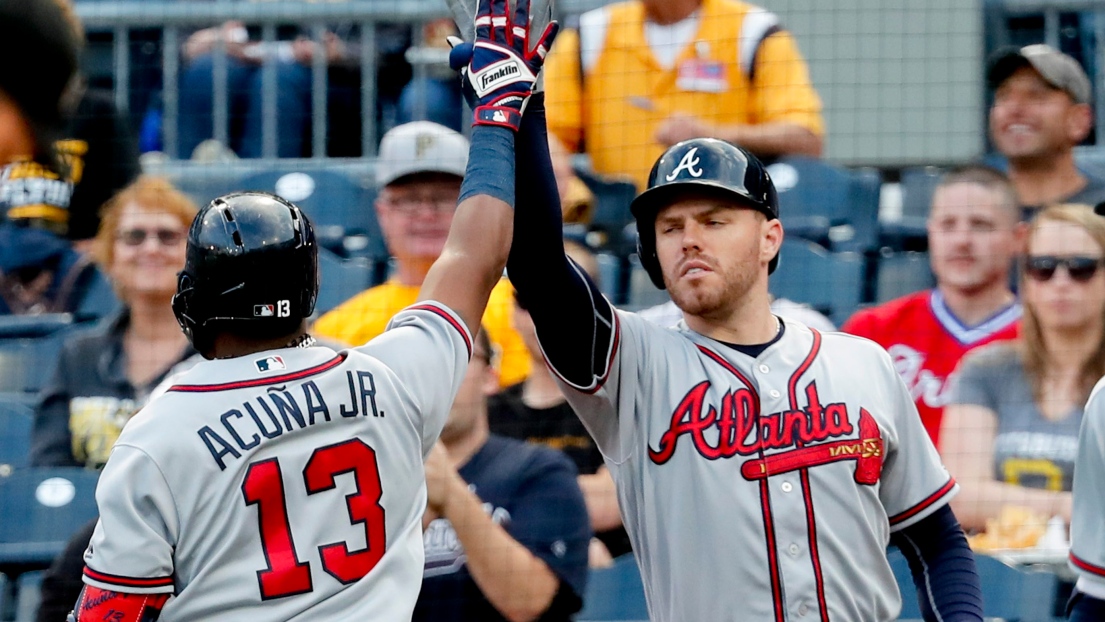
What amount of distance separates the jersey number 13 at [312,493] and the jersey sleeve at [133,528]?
122 mm

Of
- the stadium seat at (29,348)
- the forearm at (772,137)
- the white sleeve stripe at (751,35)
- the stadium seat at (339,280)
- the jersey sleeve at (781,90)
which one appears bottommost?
the stadium seat at (29,348)

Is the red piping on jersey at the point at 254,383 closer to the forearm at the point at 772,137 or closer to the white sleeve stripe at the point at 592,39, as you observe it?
the forearm at the point at 772,137

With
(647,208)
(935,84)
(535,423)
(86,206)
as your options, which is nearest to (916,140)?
(935,84)

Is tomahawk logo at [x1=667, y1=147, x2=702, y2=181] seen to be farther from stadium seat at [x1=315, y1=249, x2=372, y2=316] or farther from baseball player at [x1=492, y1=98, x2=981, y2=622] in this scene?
stadium seat at [x1=315, y1=249, x2=372, y2=316]

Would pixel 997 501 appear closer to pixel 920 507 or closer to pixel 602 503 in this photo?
pixel 602 503

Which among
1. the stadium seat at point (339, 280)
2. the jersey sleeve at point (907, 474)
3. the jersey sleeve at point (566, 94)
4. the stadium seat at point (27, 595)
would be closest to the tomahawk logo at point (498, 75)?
the jersey sleeve at point (907, 474)

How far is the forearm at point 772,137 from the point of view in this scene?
16.8ft

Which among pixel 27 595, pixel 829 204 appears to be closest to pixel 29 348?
pixel 27 595

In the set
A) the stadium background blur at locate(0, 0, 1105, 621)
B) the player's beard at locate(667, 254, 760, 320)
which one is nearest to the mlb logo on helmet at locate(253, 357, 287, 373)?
the player's beard at locate(667, 254, 760, 320)

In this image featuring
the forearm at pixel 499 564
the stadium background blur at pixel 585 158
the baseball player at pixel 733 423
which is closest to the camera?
the baseball player at pixel 733 423

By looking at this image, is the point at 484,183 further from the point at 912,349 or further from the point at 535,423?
the point at 912,349

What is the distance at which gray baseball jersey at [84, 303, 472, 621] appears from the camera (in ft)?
6.75

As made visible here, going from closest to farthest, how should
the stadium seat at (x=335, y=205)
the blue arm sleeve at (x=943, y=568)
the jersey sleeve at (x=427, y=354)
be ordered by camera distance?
1. the jersey sleeve at (x=427, y=354)
2. the blue arm sleeve at (x=943, y=568)
3. the stadium seat at (x=335, y=205)

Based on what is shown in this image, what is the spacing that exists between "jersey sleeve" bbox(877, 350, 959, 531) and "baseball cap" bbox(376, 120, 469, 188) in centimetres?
235
